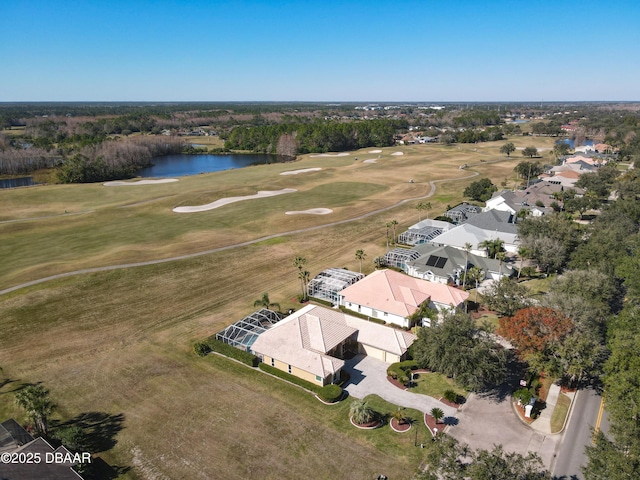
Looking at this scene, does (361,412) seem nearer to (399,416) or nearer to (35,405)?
(399,416)

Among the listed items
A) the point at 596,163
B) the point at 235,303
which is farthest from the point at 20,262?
the point at 596,163

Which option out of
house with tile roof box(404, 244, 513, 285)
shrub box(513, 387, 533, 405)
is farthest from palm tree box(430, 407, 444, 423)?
house with tile roof box(404, 244, 513, 285)

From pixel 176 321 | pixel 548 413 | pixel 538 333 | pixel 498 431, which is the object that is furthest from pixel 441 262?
pixel 176 321

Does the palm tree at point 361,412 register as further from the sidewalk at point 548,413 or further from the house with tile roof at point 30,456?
the house with tile roof at point 30,456

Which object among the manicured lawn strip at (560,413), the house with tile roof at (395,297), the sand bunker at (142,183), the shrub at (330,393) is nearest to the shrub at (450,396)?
the manicured lawn strip at (560,413)

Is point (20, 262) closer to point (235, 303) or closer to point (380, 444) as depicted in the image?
point (235, 303)
